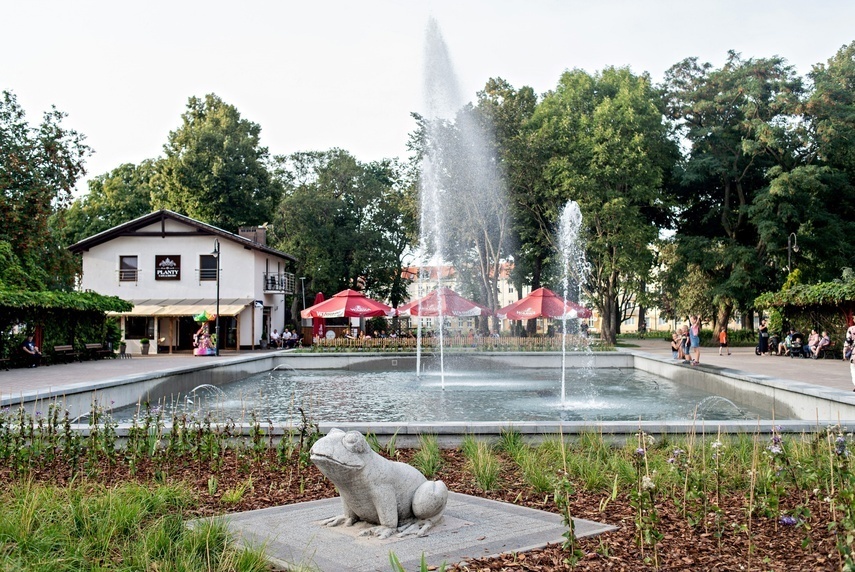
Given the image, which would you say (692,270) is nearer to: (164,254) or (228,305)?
(228,305)

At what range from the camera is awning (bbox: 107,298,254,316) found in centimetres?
4100

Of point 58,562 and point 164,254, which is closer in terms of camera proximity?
point 58,562

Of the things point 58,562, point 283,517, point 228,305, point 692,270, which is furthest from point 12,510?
point 692,270

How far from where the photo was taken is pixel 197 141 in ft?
170

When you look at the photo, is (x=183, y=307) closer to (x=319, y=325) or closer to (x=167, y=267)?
(x=167, y=267)

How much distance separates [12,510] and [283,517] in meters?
2.02

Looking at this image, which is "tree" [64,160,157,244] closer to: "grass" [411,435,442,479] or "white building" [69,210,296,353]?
"white building" [69,210,296,353]

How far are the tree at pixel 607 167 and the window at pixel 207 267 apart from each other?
1944cm

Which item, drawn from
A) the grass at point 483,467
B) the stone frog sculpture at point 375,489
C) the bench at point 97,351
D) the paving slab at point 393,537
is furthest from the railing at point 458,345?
the stone frog sculpture at point 375,489

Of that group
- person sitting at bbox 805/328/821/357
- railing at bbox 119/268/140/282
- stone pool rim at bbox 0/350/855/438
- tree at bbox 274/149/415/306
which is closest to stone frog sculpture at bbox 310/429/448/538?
stone pool rim at bbox 0/350/855/438

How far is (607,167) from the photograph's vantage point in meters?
40.8

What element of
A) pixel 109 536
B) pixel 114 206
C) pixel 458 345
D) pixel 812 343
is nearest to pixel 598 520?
pixel 109 536

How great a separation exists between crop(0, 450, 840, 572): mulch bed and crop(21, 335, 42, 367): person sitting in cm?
1901

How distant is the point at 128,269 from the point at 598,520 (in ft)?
141
